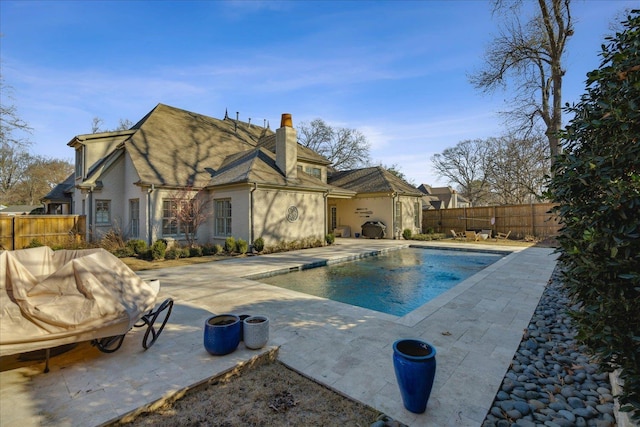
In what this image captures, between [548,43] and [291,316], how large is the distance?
1613 centimetres

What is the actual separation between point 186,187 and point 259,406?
1208cm

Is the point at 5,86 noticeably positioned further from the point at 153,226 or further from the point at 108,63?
the point at 153,226

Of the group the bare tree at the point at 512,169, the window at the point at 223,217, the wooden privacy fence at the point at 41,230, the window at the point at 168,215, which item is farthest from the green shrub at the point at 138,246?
the bare tree at the point at 512,169

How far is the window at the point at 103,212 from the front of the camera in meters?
13.3

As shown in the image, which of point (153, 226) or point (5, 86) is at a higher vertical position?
point (5, 86)

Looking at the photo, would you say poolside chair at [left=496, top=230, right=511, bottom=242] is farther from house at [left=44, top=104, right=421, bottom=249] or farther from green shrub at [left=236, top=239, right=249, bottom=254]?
green shrub at [left=236, top=239, right=249, bottom=254]

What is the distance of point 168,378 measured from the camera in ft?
9.89

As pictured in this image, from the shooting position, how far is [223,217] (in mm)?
13633

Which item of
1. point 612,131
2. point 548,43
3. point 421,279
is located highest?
point 548,43

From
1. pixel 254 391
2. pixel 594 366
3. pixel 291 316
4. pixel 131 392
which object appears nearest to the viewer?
pixel 131 392

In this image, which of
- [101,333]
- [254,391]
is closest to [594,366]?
[254,391]

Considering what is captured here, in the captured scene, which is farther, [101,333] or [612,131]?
[101,333]

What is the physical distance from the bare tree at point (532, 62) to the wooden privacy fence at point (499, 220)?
18.9ft

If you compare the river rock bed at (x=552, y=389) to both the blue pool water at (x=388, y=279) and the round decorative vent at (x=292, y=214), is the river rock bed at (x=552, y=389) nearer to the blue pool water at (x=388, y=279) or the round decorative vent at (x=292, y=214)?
the blue pool water at (x=388, y=279)
